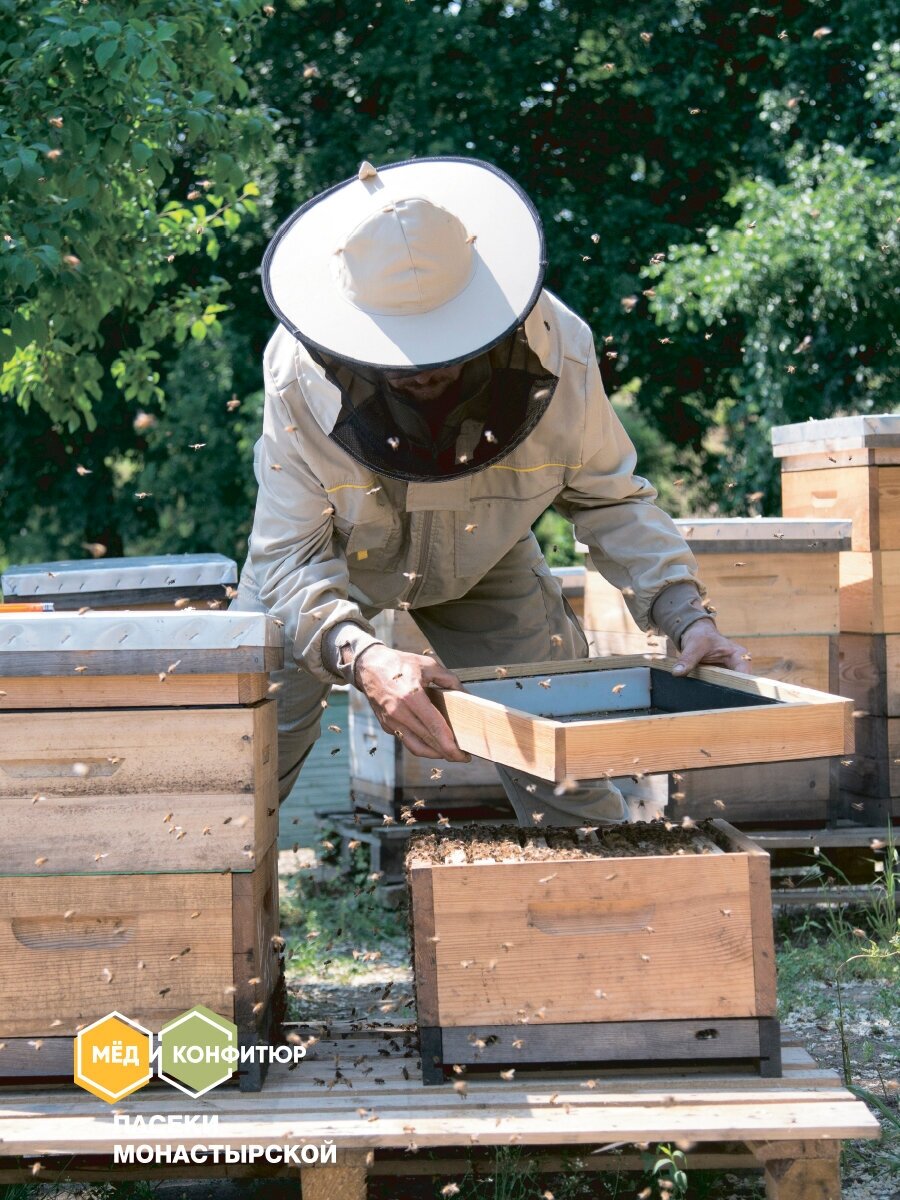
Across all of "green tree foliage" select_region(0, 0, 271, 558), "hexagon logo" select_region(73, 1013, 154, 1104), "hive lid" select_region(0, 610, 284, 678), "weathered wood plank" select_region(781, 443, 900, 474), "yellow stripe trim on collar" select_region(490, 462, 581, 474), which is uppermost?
"green tree foliage" select_region(0, 0, 271, 558)

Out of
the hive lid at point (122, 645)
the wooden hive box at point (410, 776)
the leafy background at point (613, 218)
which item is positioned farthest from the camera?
the leafy background at point (613, 218)

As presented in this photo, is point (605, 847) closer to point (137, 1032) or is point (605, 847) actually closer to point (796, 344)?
point (137, 1032)

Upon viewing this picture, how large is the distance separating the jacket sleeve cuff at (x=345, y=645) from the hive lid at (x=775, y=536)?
1.52m

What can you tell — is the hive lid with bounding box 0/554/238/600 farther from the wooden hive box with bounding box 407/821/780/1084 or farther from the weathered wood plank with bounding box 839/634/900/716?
the weathered wood plank with bounding box 839/634/900/716

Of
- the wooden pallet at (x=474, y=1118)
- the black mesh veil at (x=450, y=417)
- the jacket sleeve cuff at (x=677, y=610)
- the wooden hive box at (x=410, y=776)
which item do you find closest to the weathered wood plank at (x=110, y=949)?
the wooden pallet at (x=474, y=1118)

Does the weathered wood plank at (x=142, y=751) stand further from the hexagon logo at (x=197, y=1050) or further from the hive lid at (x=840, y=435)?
the hive lid at (x=840, y=435)

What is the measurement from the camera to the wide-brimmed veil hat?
235cm

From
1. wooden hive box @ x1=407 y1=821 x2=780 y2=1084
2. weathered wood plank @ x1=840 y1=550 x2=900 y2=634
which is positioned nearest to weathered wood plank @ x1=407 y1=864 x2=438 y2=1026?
wooden hive box @ x1=407 y1=821 x2=780 y2=1084

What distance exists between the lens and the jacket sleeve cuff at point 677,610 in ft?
8.56

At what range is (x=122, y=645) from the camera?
1996mm

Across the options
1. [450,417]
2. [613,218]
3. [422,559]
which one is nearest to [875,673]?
[422,559]

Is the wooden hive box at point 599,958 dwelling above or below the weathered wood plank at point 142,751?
below

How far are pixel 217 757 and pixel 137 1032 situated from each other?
0.44 meters

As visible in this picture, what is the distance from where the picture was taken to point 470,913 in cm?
201
